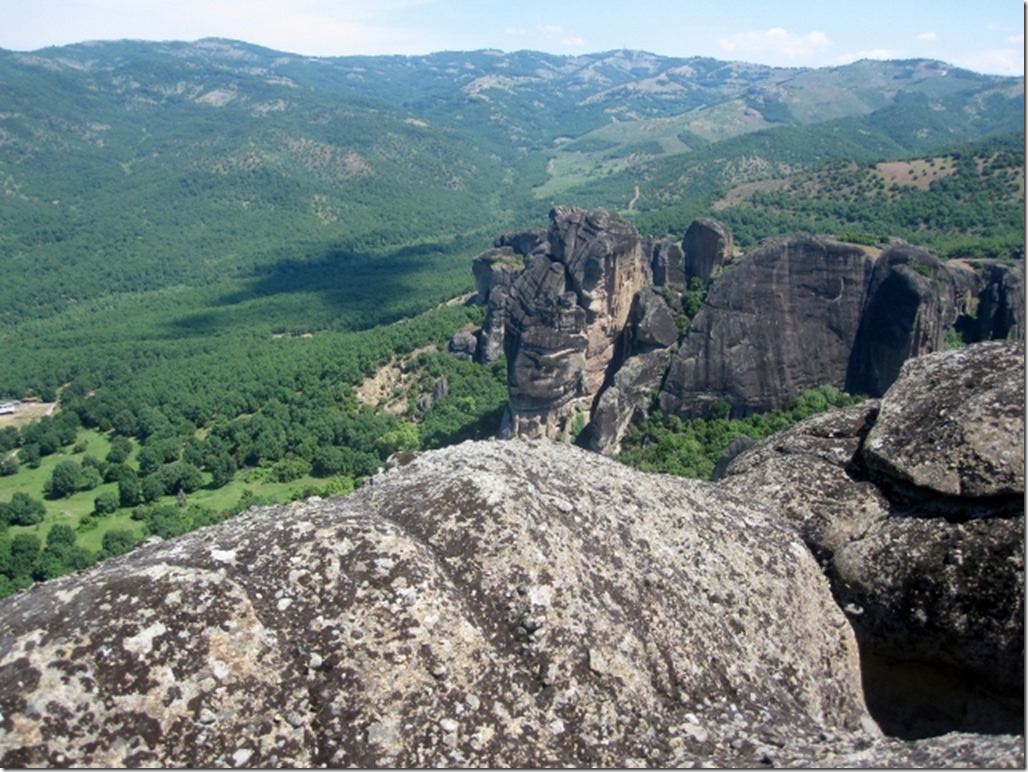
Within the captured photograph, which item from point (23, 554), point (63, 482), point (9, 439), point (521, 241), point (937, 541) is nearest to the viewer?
point (937, 541)

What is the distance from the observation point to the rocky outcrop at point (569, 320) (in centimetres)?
4656

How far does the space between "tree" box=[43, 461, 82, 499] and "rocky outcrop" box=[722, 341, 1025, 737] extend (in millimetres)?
57938

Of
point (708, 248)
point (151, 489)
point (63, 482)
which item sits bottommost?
point (63, 482)

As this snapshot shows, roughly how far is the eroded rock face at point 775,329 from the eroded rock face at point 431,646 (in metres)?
32.5

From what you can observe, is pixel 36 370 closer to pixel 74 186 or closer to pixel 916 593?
pixel 916 593

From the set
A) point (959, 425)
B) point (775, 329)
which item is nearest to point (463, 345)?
point (775, 329)

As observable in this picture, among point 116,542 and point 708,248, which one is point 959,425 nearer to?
point 708,248

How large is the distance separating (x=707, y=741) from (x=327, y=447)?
5331 cm

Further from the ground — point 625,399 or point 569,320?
point 569,320

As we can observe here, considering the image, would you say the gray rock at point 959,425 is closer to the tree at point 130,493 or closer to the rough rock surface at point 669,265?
the rough rock surface at point 669,265

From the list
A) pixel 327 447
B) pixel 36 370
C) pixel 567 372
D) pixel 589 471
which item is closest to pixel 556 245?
pixel 567 372

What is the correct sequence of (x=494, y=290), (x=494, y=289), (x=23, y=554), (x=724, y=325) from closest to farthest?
(x=724, y=325) → (x=23, y=554) → (x=494, y=290) → (x=494, y=289)

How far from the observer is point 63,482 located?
57.9 m

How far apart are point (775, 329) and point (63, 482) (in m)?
48.8
